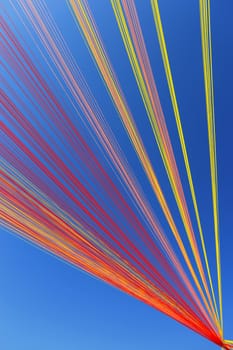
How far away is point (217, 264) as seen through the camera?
7.20 meters

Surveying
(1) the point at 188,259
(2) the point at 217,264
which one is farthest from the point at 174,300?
(2) the point at 217,264

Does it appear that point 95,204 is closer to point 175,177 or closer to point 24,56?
point 175,177

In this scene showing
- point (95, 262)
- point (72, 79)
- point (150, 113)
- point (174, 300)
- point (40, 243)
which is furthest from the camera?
point (174, 300)

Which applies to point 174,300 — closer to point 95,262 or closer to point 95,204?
point 95,262

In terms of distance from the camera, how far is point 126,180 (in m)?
5.43

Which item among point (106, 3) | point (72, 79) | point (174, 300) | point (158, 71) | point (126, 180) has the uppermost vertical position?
point (106, 3)

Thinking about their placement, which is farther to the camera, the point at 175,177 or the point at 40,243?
the point at 175,177

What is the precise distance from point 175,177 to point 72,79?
2.64 m

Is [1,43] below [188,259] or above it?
above

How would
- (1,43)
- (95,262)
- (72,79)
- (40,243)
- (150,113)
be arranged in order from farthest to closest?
(95,262) → (40,243) → (150,113) → (72,79) → (1,43)

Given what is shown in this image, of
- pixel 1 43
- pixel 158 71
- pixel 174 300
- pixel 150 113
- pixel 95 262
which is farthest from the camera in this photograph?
pixel 158 71

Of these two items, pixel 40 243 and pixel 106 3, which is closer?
pixel 40 243

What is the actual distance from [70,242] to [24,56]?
9.49ft

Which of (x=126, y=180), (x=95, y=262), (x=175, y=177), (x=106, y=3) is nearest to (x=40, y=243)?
(x=95, y=262)
